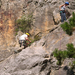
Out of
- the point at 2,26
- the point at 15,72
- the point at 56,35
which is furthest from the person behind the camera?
the point at 2,26

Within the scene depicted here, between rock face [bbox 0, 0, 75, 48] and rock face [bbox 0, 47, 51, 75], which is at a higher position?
rock face [bbox 0, 0, 75, 48]

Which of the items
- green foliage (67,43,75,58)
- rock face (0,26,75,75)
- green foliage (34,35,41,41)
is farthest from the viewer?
green foliage (34,35,41,41)

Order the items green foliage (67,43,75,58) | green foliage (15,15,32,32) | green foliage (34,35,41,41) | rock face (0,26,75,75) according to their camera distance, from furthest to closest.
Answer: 1. green foliage (15,15,32,32)
2. green foliage (34,35,41,41)
3. rock face (0,26,75,75)
4. green foliage (67,43,75,58)

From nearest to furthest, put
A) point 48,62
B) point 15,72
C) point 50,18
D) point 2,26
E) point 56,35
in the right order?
point 15,72
point 48,62
point 56,35
point 50,18
point 2,26

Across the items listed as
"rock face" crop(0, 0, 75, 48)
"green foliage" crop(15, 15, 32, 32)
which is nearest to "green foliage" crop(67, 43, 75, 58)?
"rock face" crop(0, 0, 75, 48)

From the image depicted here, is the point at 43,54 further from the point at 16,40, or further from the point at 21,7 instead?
the point at 21,7

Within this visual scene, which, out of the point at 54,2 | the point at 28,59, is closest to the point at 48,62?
the point at 28,59

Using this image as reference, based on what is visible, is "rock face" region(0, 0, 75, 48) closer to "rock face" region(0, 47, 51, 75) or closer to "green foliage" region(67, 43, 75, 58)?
"rock face" region(0, 47, 51, 75)

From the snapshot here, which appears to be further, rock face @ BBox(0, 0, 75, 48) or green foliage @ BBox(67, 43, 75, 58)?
rock face @ BBox(0, 0, 75, 48)

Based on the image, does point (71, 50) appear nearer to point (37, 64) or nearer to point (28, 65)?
point (37, 64)

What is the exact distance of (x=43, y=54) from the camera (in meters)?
7.75

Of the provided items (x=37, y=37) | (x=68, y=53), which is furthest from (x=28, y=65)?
(x=37, y=37)

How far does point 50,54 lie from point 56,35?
1.59 metres

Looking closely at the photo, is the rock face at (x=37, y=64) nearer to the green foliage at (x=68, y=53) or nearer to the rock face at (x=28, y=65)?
the rock face at (x=28, y=65)
